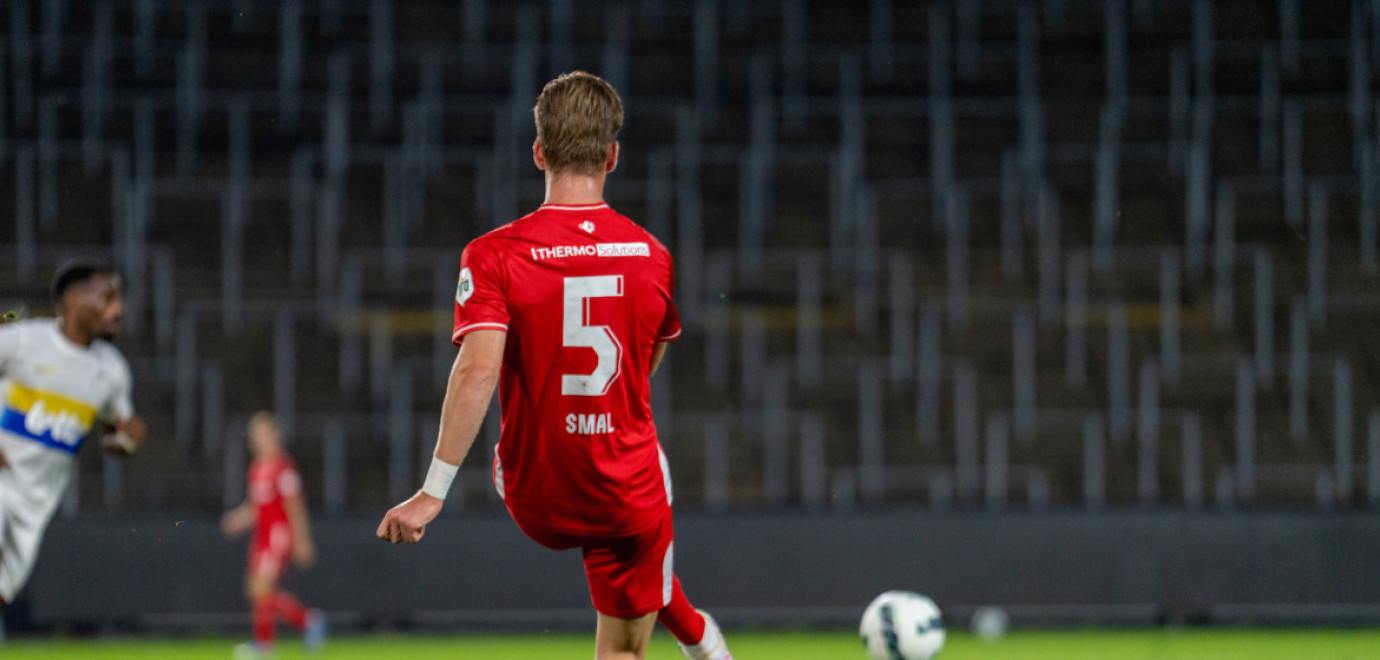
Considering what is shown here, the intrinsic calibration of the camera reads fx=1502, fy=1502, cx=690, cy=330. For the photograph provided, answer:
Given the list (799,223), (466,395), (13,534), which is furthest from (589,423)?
(799,223)

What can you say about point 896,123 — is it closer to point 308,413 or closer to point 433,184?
point 433,184

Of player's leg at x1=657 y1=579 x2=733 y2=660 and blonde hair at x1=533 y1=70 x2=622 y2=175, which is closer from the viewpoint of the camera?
blonde hair at x1=533 y1=70 x2=622 y2=175

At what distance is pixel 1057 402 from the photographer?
11914 mm

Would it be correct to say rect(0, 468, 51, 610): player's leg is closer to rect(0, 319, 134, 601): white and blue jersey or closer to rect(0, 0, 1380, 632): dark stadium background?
rect(0, 319, 134, 601): white and blue jersey

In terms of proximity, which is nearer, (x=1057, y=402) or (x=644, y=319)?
(x=644, y=319)

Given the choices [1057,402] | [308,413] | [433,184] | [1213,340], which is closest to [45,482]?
[308,413]

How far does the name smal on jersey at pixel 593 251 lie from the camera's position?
11.5ft

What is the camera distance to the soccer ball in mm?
5902

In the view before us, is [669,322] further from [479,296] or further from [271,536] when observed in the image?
[271,536]

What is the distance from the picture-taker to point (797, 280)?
12188mm

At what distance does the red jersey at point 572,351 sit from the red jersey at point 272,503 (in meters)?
6.82

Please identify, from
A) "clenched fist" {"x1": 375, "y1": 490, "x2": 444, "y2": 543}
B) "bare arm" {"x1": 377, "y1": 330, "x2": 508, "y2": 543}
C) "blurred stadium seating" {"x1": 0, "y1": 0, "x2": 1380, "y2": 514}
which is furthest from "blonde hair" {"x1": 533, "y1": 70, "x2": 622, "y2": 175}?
"blurred stadium seating" {"x1": 0, "y1": 0, "x2": 1380, "y2": 514}

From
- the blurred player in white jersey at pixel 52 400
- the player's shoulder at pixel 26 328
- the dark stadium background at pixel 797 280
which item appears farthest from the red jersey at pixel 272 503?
the player's shoulder at pixel 26 328

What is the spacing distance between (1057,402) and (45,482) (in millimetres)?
8325
